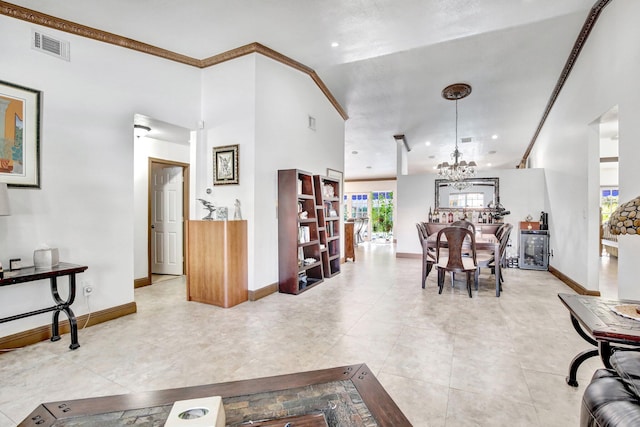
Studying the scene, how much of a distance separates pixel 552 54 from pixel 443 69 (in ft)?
5.34

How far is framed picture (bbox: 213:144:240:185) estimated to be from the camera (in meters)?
4.13

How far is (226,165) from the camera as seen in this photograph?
13.8 feet

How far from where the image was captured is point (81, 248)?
3143 millimetres

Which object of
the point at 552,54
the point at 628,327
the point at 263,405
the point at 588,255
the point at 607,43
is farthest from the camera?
the point at 552,54

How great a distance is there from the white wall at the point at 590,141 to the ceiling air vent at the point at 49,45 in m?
5.64

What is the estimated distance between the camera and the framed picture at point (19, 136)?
105 inches

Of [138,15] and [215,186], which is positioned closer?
[138,15]

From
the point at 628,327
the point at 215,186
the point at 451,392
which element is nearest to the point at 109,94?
the point at 215,186

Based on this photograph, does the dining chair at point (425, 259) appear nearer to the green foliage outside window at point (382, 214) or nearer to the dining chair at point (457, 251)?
the dining chair at point (457, 251)

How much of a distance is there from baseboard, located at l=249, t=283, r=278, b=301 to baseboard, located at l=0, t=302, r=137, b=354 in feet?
4.52

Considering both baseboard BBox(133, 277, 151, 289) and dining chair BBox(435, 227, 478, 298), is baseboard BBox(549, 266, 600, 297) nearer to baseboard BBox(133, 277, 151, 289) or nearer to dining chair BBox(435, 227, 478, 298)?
dining chair BBox(435, 227, 478, 298)

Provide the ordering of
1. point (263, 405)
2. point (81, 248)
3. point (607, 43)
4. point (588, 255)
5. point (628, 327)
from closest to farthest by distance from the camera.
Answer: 1. point (263, 405)
2. point (628, 327)
3. point (81, 248)
4. point (607, 43)
5. point (588, 255)

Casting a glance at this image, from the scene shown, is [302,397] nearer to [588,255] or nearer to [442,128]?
[588,255]

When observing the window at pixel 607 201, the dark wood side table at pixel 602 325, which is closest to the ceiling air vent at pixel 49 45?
the dark wood side table at pixel 602 325
